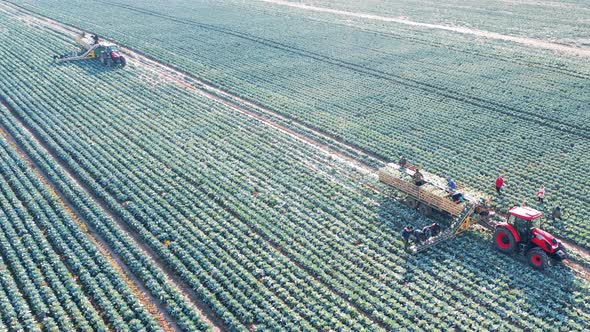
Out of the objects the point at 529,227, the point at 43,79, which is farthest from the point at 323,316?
the point at 43,79

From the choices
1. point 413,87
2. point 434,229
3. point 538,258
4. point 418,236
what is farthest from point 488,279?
point 413,87

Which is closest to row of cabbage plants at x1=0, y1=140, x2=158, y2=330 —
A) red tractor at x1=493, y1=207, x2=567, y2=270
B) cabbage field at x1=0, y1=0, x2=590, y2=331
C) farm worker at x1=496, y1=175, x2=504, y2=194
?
cabbage field at x1=0, y1=0, x2=590, y2=331

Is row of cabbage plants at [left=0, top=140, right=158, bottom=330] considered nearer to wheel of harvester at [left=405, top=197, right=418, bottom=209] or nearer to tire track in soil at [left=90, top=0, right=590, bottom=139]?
wheel of harvester at [left=405, top=197, right=418, bottom=209]

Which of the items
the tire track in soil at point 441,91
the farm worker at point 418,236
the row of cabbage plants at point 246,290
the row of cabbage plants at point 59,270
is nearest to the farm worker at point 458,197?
the farm worker at point 418,236

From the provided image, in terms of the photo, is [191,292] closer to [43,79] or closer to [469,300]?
[469,300]

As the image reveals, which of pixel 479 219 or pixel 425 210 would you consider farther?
pixel 425 210

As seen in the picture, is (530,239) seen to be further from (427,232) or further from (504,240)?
(427,232)

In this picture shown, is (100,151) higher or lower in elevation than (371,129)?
lower
